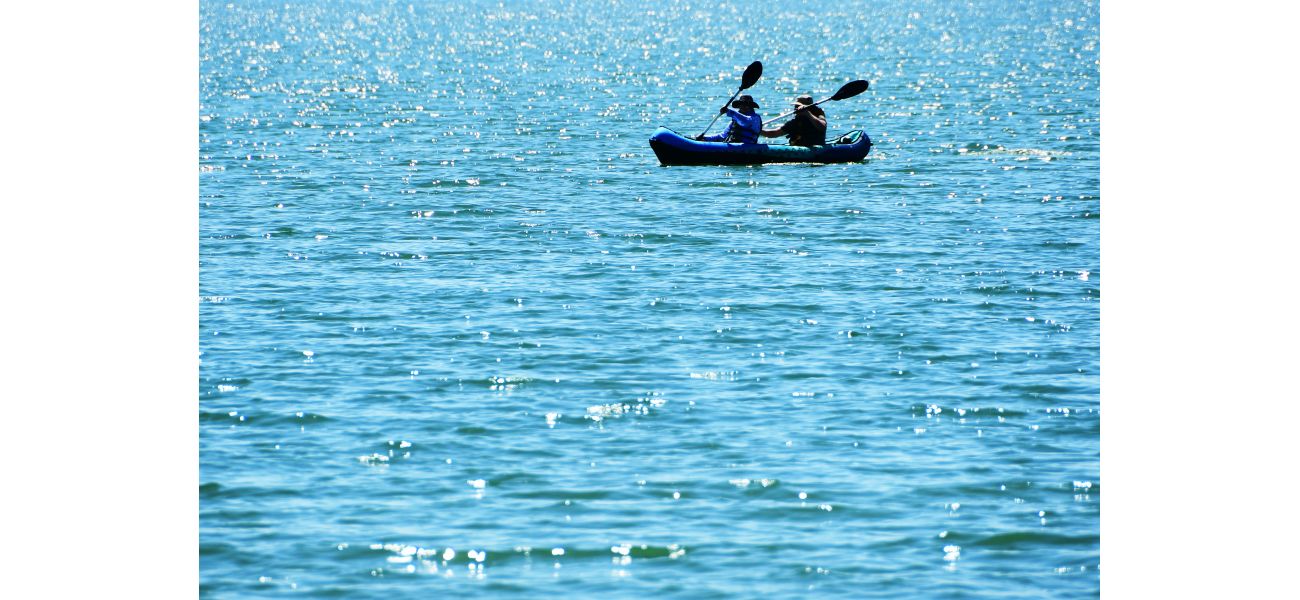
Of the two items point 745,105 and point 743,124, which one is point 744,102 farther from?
point 743,124

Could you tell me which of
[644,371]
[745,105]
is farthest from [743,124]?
[644,371]

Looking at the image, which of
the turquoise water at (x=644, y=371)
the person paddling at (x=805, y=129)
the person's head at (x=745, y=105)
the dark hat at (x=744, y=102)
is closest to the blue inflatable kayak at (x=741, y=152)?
the person paddling at (x=805, y=129)

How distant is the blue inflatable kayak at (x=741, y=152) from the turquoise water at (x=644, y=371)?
0.37 meters

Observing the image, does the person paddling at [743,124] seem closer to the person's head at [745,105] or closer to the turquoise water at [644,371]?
the person's head at [745,105]

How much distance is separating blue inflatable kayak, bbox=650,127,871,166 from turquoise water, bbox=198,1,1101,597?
0.37m

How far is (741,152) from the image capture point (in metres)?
34.5

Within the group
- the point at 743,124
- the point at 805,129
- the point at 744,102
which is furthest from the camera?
the point at 805,129

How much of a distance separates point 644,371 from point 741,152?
655 inches

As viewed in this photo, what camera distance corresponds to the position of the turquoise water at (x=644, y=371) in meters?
13.5

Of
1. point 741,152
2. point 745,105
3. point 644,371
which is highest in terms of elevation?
point 745,105

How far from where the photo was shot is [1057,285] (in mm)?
23000

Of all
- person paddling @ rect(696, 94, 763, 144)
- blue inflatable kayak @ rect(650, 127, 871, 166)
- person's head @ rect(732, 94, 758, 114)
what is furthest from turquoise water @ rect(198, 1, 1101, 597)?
person's head @ rect(732, 94, 758, 114)

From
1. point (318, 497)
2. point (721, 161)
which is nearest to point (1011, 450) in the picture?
point (318, 497)
